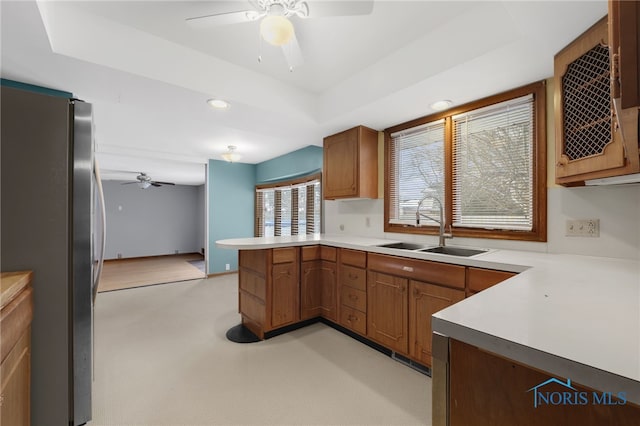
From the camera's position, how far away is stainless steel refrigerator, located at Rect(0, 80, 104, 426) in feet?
4.09

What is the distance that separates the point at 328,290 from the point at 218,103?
6.88ft

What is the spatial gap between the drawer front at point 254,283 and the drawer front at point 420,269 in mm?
1038

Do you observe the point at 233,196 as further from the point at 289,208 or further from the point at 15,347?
the point at 15,347

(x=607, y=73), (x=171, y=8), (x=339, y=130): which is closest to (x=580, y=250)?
(x=607, y=73)

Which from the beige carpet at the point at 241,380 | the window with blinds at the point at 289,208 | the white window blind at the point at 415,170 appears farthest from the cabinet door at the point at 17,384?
the window with blinds at the point at 289,208

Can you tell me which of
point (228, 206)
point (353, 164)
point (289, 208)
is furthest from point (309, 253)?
point (228, 206)

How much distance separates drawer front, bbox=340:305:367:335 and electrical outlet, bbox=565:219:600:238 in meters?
1.64

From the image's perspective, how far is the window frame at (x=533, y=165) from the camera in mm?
1900

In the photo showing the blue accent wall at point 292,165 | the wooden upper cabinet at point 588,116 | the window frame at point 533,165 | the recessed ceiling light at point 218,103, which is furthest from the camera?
the blue accent wall at point 292,165

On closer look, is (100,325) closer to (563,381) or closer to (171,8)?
(171,8)

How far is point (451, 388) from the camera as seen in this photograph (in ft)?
2.33
